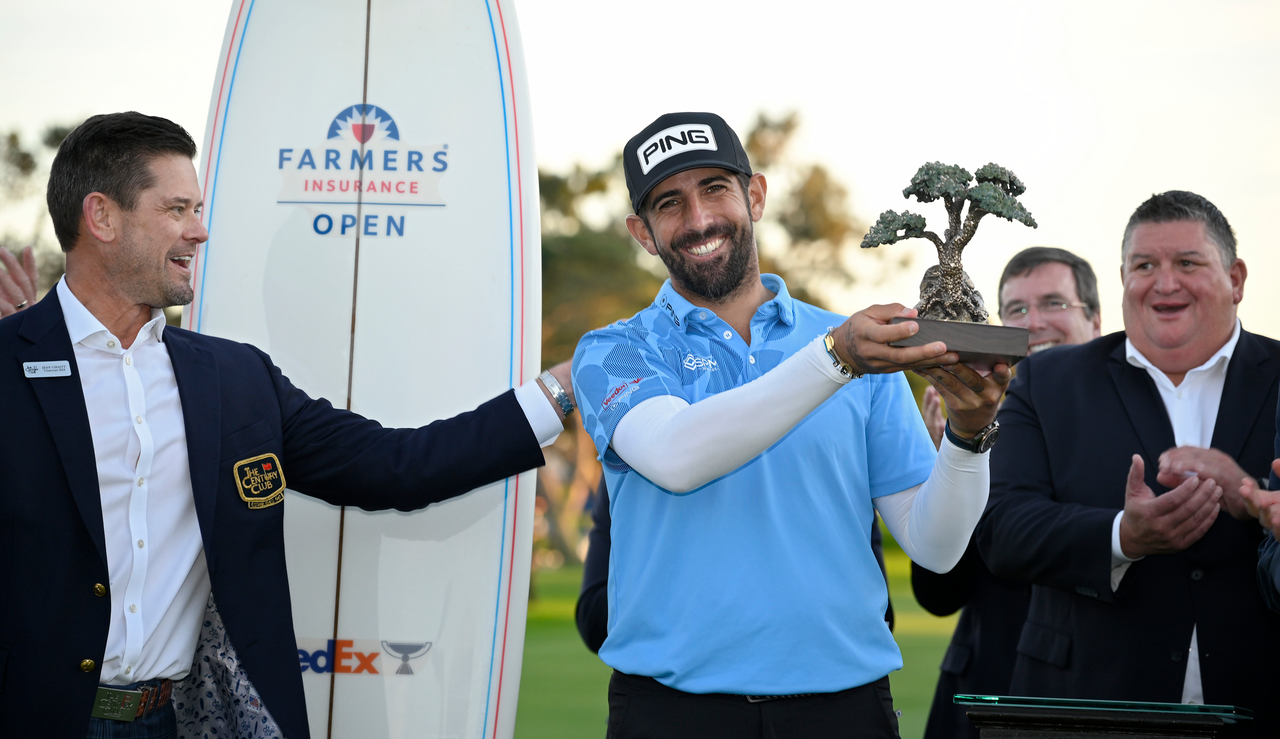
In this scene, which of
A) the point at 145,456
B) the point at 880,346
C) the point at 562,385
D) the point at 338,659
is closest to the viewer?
the point at 880,346

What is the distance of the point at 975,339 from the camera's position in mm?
1725

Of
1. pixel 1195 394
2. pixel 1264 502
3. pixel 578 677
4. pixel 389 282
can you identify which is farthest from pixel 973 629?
pixel 578 677

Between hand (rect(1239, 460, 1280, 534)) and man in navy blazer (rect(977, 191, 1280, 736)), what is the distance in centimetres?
9

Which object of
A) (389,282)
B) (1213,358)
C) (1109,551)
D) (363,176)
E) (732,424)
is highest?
(363,176)

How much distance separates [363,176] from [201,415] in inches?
48.5

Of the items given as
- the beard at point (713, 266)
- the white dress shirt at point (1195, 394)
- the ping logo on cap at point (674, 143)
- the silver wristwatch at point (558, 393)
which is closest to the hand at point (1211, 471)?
the white dress shirt at point (1195, 394)

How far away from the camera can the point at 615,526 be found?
2076mm

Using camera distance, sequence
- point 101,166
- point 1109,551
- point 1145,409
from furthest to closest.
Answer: point 1145,409
point 1109,551
point 101,166

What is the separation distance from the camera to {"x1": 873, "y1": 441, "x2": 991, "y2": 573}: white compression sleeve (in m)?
1.86

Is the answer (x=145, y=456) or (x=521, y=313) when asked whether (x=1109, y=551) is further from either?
(x=145, y=456)

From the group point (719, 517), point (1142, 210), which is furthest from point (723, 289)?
point (1142, 210)

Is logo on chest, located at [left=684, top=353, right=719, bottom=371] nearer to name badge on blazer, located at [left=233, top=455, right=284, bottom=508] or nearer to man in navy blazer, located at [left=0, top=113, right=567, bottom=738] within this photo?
man in navy blazer, located at [left=0, top=113, right=567, bottom=738]

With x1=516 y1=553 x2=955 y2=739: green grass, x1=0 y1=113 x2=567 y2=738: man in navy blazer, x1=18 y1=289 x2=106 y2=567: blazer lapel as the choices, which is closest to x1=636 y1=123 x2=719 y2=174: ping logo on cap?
x1=0 y1=113 x2=567 y2=738: man in navy blazer

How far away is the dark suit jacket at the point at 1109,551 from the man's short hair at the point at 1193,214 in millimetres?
250
